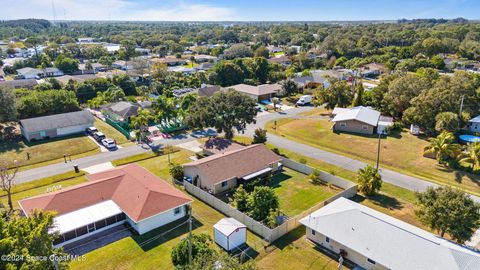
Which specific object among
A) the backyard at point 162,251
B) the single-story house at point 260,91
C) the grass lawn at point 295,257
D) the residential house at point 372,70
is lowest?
the grass lawn at point 295,257

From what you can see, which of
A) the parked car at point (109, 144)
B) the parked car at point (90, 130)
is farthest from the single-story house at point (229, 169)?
the parked car at point (90, 130)

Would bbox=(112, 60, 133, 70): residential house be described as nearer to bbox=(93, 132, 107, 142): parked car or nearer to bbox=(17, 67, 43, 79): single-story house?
bbox=(17, 67, 43, 79): single-story house

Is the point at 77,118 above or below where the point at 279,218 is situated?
above

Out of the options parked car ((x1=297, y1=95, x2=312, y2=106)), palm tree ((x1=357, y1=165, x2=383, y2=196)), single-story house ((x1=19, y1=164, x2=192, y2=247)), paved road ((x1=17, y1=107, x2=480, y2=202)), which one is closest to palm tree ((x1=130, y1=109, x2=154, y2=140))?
paved road ((x1=17, y1=107, x2=480, y2=202))

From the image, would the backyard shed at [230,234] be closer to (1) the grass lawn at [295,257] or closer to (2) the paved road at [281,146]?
(1) the grass lawn at [295,257]

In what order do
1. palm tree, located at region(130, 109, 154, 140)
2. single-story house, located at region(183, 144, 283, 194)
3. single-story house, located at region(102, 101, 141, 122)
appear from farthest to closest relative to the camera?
single-story house, located at region(102, 101, 141, 122), palm tree, located at region(130, 109, 154, 140), single-story house, located at region(183, 144, 283, 194)

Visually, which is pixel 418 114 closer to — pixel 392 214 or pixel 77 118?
pixel 392 214

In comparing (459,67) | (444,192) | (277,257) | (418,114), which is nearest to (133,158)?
(277,257)
